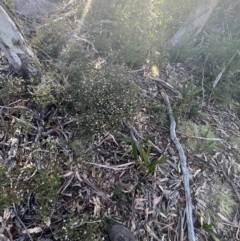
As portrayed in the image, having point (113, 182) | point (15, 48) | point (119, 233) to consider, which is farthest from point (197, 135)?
point (15, 48)

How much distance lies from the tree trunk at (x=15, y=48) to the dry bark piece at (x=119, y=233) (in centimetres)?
168

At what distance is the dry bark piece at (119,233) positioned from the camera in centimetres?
227

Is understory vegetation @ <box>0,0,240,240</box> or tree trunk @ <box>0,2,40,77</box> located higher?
tree trunk @ <box>0,2,40,77</box>

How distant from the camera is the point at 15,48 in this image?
9.10ft

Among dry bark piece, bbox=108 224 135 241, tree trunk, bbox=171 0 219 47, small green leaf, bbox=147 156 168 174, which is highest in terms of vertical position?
tree trunk, bbox=171 0 219 47

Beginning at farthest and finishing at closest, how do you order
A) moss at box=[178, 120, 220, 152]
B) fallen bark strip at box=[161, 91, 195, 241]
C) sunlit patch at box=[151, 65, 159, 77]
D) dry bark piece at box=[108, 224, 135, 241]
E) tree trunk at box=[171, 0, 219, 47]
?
tree trunk at box=[171, 0, 219, 47], sunlit patch at box=[151, 65, 159, 77], moss at box=[178, 120, 220, 152], fallen bark strip at box=[161, 91, 195, 241], dry bark piece at box=[108, 224, 135, 241]

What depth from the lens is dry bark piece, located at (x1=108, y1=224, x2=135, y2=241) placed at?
89.4 inches

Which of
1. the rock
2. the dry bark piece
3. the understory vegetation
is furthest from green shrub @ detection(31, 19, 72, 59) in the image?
the dry bark piece

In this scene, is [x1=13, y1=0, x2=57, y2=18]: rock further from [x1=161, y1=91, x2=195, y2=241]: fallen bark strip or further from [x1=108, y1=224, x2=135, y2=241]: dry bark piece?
[x1=108, y1=224, x2=135, y2=241]: dry bark piece

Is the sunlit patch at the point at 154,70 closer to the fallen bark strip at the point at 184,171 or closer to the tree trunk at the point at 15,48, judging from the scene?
the fallen bark strip at the point at 184,171

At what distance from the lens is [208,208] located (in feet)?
9.48

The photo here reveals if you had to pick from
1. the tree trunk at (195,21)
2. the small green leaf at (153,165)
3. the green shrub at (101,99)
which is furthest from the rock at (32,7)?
the small green leaf at (153,165)

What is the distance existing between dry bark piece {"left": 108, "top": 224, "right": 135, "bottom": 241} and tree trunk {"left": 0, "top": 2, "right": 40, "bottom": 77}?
1.68 meters

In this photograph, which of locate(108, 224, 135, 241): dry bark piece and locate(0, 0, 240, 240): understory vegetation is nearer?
locate(108, 224, 135, 241): dry bark piece
